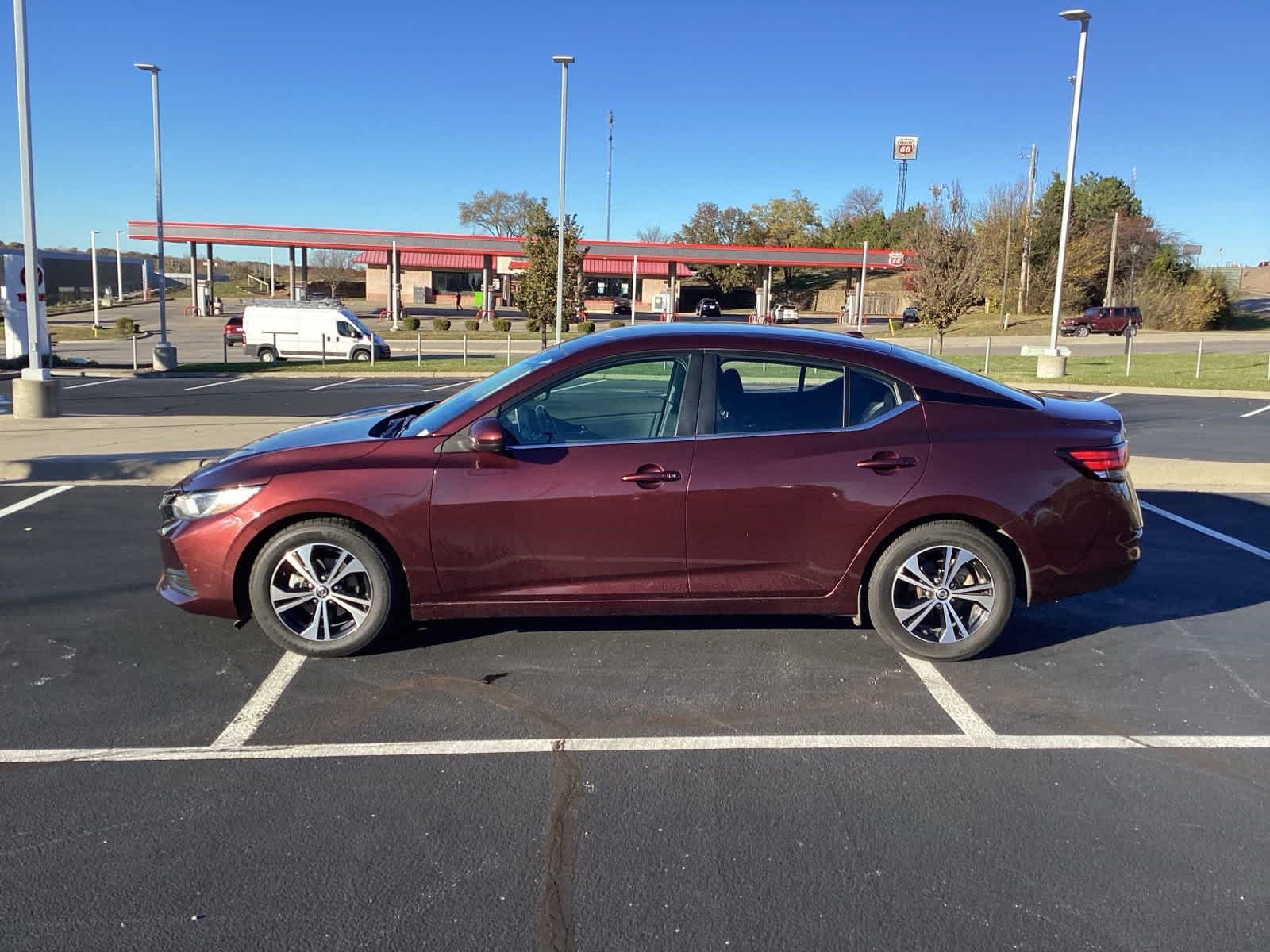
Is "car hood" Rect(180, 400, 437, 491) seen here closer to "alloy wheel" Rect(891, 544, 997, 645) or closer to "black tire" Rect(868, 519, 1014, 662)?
"black tire" Rect(868, 519, 1014, 662)

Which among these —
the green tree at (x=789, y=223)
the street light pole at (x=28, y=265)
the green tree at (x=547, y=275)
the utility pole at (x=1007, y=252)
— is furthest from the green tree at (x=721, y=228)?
the street light pole at (x=28, y=265)

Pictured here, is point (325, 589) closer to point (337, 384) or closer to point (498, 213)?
point (337, 384)

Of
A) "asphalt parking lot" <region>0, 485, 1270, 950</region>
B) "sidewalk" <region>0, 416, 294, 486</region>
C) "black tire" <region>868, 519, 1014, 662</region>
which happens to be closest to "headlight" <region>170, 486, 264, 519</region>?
"asphalt parking lot" <region>0, 485, 1270, 950</region>

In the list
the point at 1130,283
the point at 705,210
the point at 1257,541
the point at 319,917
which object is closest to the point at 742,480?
the point at 319,917

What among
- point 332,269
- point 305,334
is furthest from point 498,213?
point 305,334

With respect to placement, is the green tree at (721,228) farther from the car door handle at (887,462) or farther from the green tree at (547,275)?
the car door handle at (887,462)

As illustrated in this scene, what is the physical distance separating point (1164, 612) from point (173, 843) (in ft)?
17.4

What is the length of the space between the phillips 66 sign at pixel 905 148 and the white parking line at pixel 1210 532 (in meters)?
75.2

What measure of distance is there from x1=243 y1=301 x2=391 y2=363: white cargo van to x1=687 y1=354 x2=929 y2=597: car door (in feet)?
100

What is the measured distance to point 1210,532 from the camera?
761cm

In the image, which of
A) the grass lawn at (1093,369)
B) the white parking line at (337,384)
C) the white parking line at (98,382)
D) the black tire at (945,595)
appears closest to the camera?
the black tire at (945,595)

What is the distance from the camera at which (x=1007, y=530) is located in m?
4.78

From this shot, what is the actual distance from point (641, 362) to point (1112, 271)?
2594 inches

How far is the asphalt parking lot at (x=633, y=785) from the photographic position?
9.42 ft
